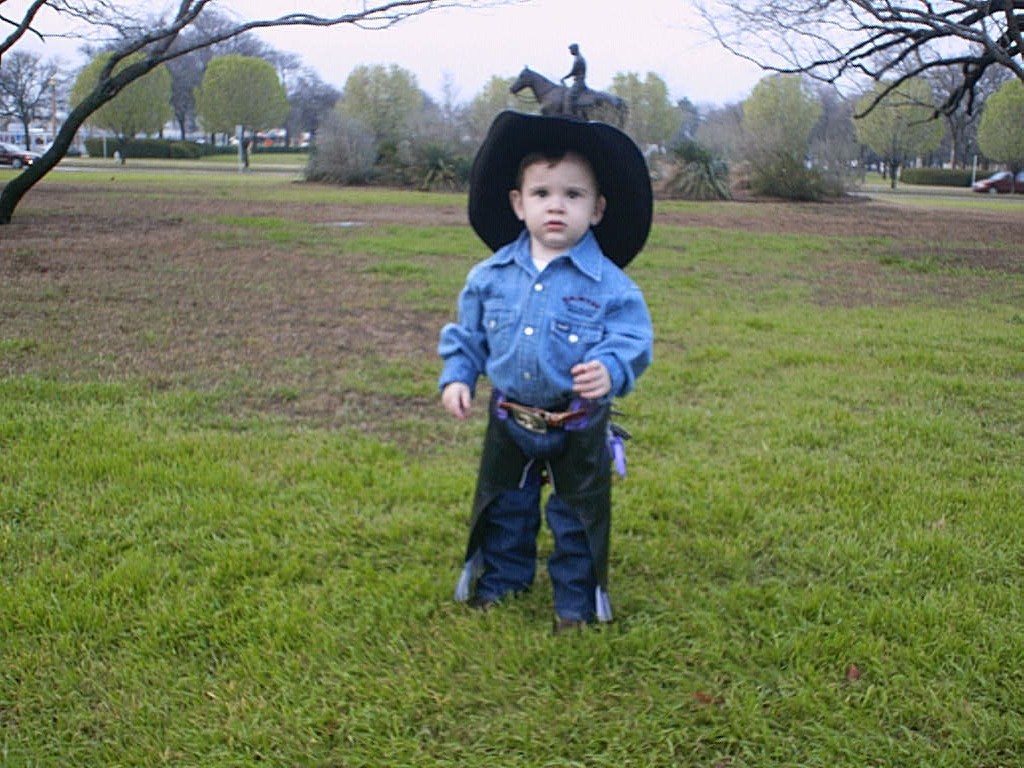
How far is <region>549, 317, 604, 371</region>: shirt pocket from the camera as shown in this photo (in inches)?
108

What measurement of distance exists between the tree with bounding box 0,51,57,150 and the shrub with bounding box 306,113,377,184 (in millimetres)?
28770

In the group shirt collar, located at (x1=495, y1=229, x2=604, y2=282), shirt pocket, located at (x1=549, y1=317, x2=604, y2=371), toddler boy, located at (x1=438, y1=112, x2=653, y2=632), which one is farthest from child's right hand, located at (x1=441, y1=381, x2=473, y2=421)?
shirt collar, located at (x1=495, y1=229, x2=604, y2=282)

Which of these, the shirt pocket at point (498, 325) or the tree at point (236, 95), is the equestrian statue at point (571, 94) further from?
the tree at point (236, 95)

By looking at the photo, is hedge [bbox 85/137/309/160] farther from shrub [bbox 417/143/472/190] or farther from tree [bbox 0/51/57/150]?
shrub [bbox 417/143/472/190]

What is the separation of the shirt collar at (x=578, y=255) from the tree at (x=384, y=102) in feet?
85.0

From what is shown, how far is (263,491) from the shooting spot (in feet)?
12.9

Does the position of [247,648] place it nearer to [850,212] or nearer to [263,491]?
[263,491]

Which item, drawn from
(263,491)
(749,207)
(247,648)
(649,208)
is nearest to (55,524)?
(263,491)

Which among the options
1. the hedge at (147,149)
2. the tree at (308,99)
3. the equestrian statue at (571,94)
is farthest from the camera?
the tree at (308,99)

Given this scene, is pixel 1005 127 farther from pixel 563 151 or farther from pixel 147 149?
pixel 563 151

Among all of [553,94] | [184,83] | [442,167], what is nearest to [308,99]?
[184,83]

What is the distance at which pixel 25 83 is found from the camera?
5575 centimetres

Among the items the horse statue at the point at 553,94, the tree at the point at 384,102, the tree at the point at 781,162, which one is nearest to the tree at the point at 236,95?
the tree at the point at 384,102

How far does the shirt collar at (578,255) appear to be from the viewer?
9.15ft
